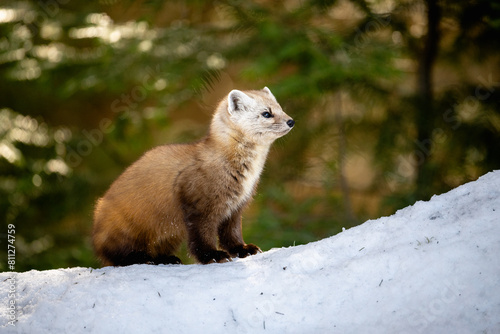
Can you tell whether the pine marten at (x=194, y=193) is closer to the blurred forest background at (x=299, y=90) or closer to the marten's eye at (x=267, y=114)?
the marten's eye at (x=267, y=114)

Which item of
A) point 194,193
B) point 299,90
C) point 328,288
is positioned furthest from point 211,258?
point 299,90

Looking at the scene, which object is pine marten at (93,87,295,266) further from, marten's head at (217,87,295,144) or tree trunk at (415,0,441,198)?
tree trunk at (415,0,441,198)

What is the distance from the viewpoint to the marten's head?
3.81 m

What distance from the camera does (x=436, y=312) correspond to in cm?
251

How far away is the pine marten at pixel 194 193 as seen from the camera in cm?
358

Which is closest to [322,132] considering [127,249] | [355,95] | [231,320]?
[355,95]

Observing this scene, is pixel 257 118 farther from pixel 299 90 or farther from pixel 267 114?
pixel 299 90

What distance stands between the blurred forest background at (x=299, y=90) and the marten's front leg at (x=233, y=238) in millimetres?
1592

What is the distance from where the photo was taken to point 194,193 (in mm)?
3551

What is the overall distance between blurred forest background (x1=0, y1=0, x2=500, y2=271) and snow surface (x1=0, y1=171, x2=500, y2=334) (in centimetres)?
232

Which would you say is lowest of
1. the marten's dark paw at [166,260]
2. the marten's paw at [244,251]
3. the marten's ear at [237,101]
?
the marten's paw at [244,251]

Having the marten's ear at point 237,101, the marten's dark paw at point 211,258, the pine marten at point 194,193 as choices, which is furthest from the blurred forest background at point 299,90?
the marten's dark paw at point 211,258

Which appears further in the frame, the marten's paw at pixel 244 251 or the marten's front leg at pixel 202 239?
the marten's paw at pixel 244 251

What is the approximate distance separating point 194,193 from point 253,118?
0.78 metres
